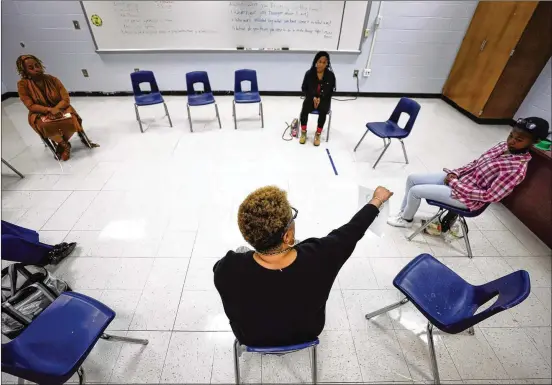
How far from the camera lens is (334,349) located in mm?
1661

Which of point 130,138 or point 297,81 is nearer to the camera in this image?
point 130,138

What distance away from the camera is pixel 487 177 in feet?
6.35

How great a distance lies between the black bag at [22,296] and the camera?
1.42 metres

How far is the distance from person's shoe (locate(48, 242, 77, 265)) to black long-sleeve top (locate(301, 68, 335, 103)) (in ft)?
9.93

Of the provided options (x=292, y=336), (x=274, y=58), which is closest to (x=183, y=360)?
(x=292, y=336)

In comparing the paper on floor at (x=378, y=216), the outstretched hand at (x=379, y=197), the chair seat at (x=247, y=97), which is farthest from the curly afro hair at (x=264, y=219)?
the chair seat at (x=247, y=97)

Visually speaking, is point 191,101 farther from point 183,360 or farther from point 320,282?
point 320,282

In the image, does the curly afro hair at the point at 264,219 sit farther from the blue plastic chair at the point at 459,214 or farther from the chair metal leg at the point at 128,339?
the blue plastic chair at the point at 459,214

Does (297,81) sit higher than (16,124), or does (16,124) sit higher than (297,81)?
(297,81)

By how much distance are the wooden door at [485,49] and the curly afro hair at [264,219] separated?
4.90 meters

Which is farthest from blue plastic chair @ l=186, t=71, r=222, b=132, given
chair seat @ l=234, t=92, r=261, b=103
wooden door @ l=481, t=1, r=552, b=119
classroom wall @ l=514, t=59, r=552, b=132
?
classroom wall @ l=514, t=59, r=552, b=132

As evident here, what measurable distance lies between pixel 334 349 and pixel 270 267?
1.09 m

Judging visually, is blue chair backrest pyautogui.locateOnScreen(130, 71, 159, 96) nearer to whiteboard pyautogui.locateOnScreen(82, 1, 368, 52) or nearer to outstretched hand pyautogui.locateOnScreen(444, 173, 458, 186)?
whiteboard pyautogui.locateOnScreen(82, 1, 368, 52)

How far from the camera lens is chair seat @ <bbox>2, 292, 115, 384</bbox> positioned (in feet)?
3.78
